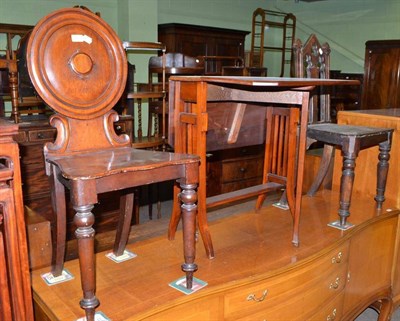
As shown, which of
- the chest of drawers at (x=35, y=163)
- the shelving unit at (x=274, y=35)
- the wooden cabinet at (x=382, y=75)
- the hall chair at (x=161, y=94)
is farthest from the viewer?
the shelving unit at (x=274, y=35)

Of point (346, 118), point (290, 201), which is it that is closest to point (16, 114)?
point (290, 201)

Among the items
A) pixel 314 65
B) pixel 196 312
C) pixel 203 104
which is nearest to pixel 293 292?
pixel 196 312

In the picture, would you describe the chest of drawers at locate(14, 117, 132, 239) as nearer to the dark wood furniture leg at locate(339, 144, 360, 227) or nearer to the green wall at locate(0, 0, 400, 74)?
the dark wood furniture leg at locate(339, 144, 360, 227)

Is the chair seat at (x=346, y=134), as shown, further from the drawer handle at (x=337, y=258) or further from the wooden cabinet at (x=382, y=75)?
the wooden cabinet at (x=382, y=75)

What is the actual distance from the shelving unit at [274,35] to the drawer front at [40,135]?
5113mm

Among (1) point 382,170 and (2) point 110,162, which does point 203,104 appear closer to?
(2) point 110,162

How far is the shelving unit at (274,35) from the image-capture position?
771 cm

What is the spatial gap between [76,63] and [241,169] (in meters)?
3.12

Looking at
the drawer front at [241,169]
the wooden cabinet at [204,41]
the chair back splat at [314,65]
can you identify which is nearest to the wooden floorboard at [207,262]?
the chair back splat at [314,65]

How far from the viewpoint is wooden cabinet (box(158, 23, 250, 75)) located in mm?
6195

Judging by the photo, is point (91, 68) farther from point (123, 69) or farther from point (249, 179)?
point (249, 179)

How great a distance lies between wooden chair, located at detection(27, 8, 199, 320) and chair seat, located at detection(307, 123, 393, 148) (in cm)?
103

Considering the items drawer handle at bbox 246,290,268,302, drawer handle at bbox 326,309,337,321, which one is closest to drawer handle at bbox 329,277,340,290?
drawer handle at bbox 326,309,337,321

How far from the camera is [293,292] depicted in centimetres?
184
